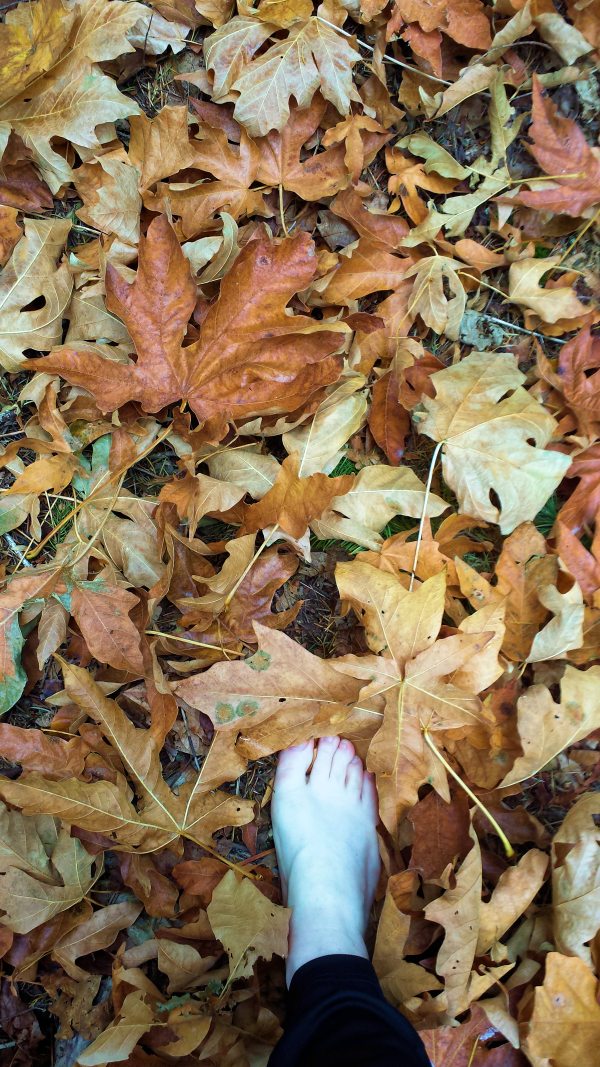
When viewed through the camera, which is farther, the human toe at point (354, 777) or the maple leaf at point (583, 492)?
the human toe at point (354, 777)

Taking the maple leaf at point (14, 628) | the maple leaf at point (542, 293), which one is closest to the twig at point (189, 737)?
the maple leaf at point (14, 628)

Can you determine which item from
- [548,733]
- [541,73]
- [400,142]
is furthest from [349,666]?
[541,73]

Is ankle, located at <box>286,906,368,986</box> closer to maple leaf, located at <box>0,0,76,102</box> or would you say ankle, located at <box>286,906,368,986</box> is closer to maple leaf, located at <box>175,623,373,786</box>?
maple leaf, located at <box>175,623,373,786</box>

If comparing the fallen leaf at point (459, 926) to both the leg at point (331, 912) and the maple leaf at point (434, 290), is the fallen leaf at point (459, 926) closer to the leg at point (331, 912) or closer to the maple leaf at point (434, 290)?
the leg at point (331, 912)

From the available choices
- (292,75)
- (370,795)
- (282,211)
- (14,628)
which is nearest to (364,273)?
(282,211)

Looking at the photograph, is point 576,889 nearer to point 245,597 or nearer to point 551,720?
point 551,720

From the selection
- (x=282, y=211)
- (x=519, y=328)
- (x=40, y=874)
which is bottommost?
(x=40, y=874)

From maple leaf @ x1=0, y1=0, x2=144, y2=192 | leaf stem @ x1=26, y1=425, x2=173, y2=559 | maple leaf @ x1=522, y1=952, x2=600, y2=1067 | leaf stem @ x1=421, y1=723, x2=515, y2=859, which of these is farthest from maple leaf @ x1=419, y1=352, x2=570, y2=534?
maple leaf @ x1=0, y1=0, x2=144, y2=192
